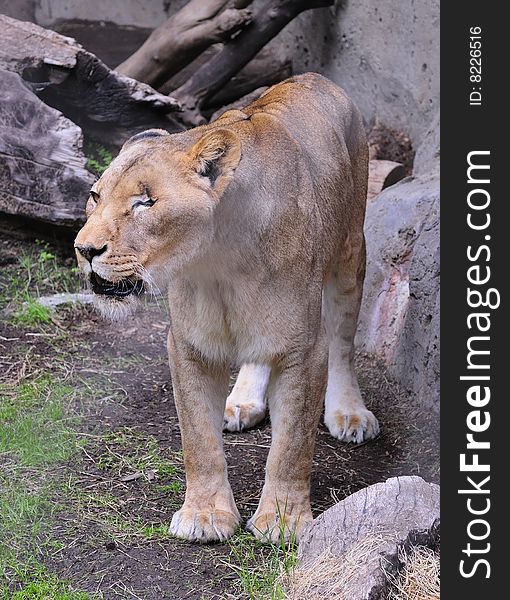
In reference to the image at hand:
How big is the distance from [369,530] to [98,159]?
4291 millimetres

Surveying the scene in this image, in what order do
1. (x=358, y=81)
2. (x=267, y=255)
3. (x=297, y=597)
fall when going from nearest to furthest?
(x=297, y=597) → (x=267, y=255) → (x=358, y=81)

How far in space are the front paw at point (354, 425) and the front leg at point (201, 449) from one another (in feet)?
3.84

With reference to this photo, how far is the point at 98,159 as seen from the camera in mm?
7285

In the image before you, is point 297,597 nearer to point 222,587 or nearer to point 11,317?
point 222,587

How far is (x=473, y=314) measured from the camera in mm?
3289

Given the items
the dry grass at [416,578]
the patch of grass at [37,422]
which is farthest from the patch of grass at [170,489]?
the dry grass at [416,578]

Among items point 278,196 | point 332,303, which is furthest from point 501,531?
point 332,303

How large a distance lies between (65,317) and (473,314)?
3.68m

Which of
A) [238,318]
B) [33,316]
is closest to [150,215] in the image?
[238,318]

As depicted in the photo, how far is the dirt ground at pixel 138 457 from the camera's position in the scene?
3973 mm

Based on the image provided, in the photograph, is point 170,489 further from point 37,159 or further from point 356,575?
point 37,159

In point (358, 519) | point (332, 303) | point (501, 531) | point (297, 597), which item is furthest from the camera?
point (332, 303)

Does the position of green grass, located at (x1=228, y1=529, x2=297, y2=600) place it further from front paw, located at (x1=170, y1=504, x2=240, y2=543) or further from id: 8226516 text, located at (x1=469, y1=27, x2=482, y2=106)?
id: 8226516 text, located at (x1=469, y1=27, x2=482, y2=106)

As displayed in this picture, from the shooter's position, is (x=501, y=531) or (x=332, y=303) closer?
(x=501, y=531)
